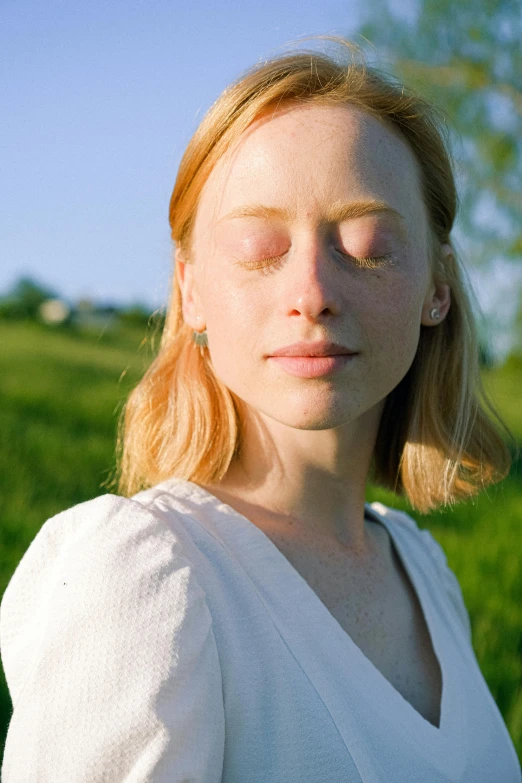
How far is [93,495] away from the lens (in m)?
4.54

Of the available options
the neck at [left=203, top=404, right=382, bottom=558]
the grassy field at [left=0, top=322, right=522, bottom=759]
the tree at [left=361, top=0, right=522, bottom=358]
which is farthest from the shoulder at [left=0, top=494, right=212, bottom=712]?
the tree at [left=361, top=0, right=522, bottom=358]

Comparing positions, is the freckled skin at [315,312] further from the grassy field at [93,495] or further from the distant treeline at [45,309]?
the distant treeline at [45,309]

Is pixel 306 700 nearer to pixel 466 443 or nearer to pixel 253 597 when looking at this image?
pixel 253 597

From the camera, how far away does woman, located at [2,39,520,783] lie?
1322 mm

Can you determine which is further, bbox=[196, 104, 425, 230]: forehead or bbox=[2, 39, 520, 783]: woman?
bbox=[196, 104, 425, 230]: forehead

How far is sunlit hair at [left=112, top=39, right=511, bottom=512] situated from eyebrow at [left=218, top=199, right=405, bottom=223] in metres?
0.18

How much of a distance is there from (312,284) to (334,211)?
0.16 metres

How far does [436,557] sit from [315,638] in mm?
909

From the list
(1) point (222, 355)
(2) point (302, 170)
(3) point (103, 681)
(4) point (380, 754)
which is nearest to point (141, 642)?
(3) point (103, 681)

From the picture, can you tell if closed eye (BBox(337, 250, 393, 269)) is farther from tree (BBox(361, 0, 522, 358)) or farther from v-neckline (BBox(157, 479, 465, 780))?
tree (BBox(361, 0, 522, 358))

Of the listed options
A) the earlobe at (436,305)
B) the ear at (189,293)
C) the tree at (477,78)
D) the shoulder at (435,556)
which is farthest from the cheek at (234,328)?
the tree at (477,78)

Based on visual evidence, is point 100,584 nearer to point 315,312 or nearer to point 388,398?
point 315,312

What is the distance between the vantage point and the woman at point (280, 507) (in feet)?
4.34

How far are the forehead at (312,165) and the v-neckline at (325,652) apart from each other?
625mm
